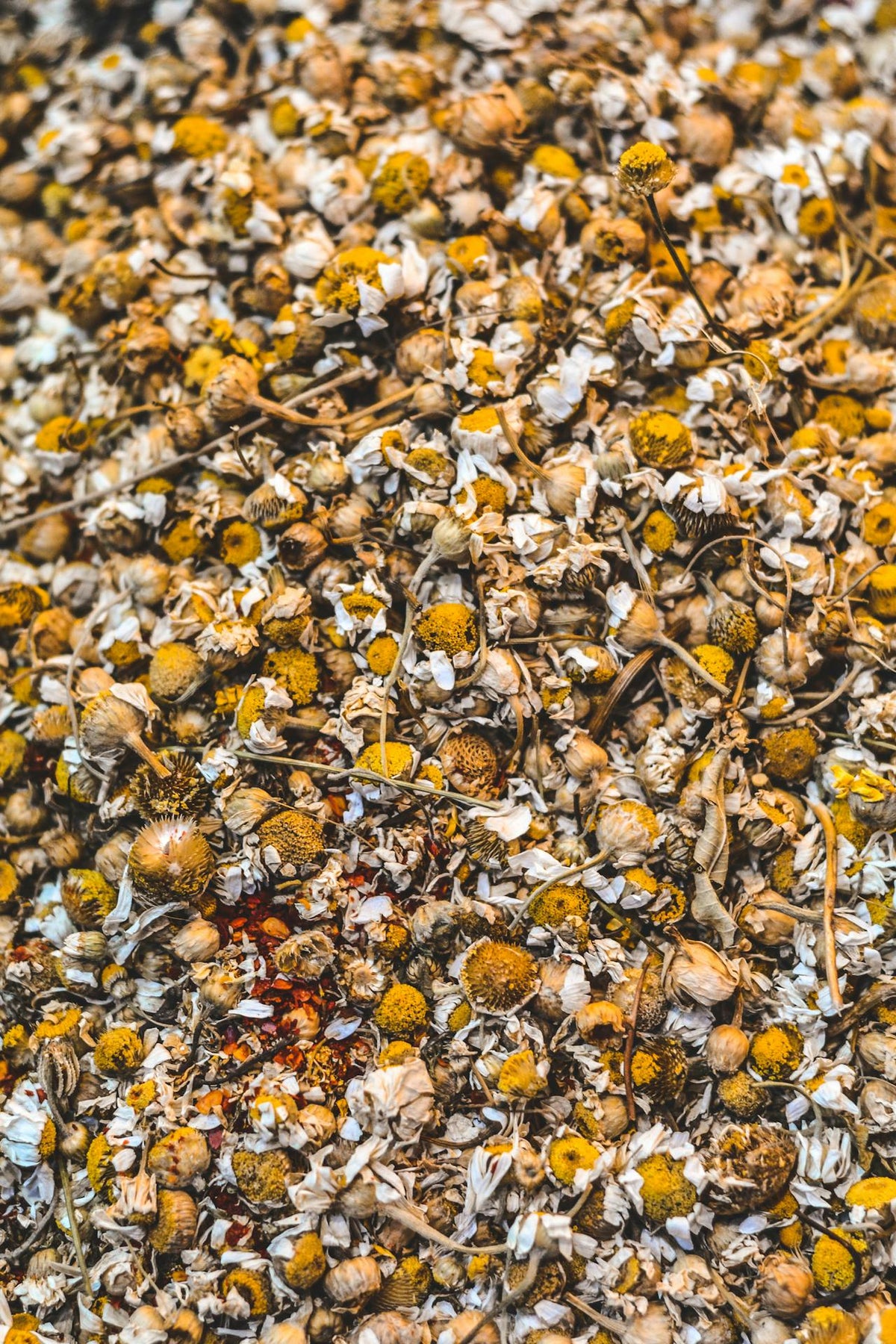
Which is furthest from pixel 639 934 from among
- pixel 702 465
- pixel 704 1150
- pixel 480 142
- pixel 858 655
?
pixel 480 142

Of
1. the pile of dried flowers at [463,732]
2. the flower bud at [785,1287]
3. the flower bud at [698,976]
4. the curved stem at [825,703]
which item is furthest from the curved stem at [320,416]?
the flower bud at [785,1287]

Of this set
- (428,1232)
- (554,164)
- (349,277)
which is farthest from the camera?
(554,164)

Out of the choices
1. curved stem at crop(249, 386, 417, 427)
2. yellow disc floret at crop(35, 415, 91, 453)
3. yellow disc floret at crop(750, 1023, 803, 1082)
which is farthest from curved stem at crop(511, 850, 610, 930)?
yellow disc floret at crop(35, 415, 91, 453)

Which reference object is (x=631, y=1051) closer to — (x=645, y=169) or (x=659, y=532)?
(x=659, y=532)

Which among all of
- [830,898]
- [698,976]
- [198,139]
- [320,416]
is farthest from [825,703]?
[198,139]

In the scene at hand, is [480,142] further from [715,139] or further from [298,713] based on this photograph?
[298,713]

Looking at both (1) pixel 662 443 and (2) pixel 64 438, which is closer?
(1) pixel 662 443

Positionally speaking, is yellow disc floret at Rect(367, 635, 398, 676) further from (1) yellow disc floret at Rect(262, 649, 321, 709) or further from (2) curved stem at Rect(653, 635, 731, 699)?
(2) curved stem at Rect(653, 635, 731, 699)

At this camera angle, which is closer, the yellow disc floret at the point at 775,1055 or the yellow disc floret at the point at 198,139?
the yellow disc floret at the point at 775,1055

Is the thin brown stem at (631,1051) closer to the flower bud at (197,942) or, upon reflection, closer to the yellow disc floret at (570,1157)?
the yellow disc floret at (570,1157)
